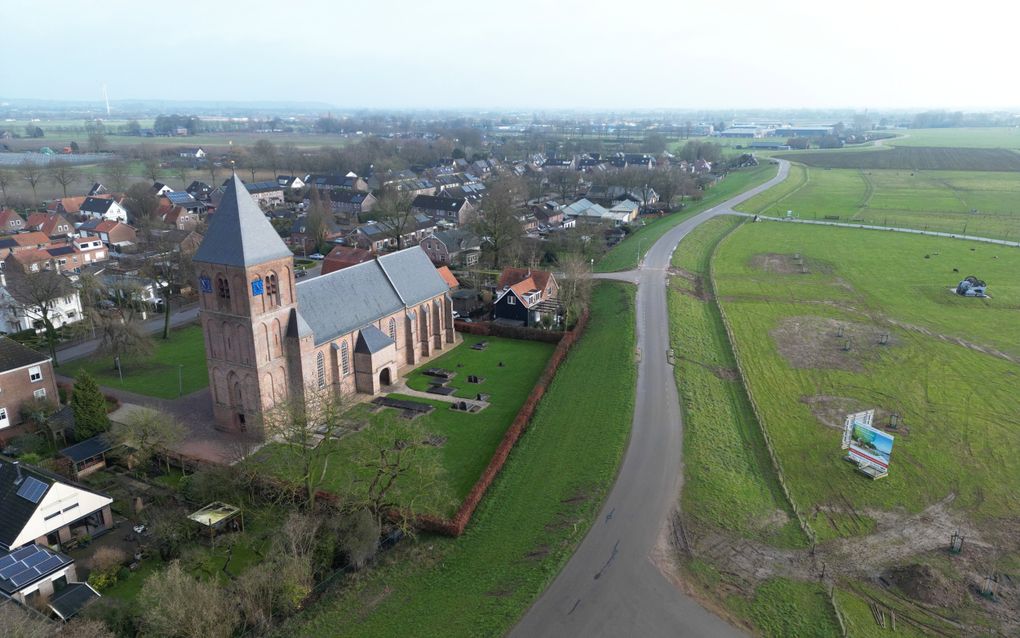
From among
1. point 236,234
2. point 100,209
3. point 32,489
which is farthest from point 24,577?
point 100,209

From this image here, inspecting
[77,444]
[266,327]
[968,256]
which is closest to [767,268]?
[968,256]

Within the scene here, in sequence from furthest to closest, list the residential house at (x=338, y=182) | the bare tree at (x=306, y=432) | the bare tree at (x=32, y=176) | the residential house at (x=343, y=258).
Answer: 1. the residential house at (x=338, y=182)
2. the bare tree at (x=32, y=176)
3. the residential house at (x=343, y=258)
4. the bare tree at (x=306, y=432)

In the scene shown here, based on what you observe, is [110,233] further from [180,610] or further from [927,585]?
[927,585]

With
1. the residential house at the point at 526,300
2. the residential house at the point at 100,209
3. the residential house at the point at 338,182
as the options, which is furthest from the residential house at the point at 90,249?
the residential house at the point at 338,182

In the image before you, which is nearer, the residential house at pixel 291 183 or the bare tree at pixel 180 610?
the bare tree at pixel 180 610

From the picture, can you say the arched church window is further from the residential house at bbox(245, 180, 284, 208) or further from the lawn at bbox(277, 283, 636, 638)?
the residential house at bbox(245, 180, 284, 208)

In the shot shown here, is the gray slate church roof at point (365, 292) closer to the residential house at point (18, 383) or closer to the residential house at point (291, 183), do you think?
the residential house at point (18, 383)

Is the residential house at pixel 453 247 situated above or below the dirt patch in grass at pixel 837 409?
above
